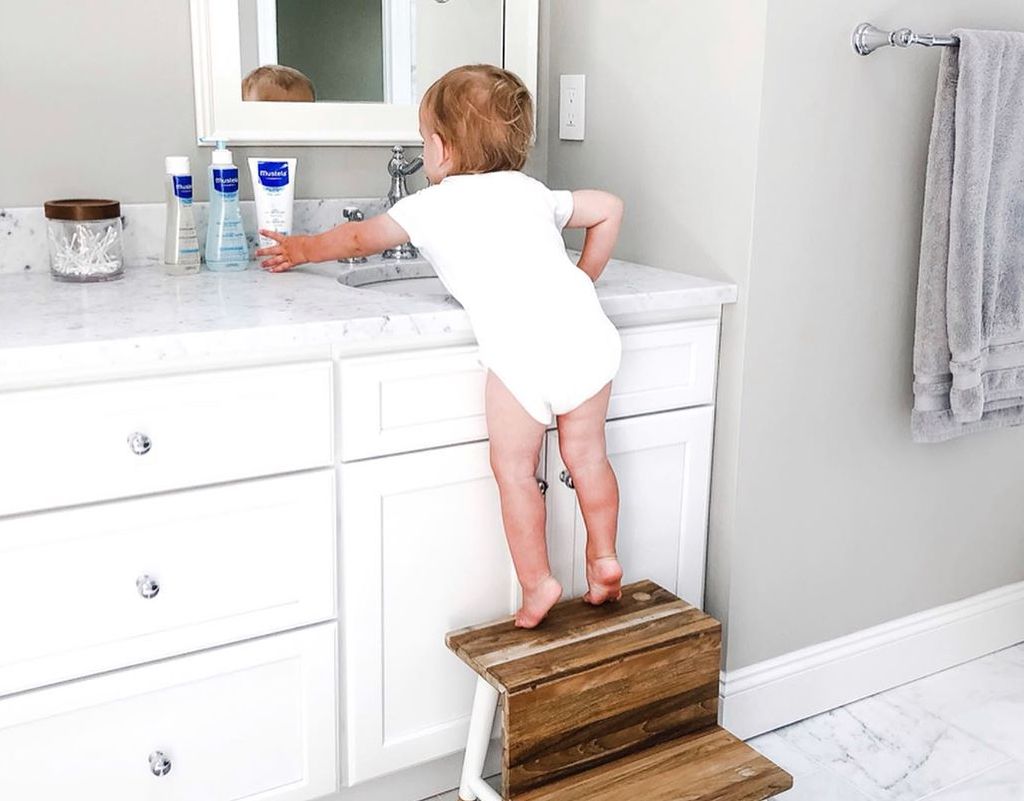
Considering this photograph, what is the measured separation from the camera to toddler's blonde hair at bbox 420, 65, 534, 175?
1.61 meters

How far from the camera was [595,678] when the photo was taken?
1640 mm

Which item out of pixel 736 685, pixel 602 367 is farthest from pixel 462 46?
pixel 736 685

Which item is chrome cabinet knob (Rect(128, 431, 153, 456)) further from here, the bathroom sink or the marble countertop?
the bathroom sink

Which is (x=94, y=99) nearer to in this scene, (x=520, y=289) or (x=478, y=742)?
(x=520, y=289)

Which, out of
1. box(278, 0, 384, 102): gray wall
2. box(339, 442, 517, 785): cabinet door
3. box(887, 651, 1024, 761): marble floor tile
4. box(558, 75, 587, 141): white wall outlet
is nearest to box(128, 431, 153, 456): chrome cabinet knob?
box(339, 442, 517, 785): cabinet door

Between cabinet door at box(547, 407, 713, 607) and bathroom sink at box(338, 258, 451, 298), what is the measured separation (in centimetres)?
40

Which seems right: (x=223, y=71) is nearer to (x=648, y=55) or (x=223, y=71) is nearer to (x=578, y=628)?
(x=648, y=55)

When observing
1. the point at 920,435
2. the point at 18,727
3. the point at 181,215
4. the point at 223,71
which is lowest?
the point at 18,727

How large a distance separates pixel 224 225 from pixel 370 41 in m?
0.43

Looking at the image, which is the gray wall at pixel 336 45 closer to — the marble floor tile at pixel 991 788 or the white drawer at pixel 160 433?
the white drawer at pixel 160 433

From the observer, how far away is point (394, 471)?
1.61m

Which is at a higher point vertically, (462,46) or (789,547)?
(462,46)

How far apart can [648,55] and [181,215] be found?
0.82 metres

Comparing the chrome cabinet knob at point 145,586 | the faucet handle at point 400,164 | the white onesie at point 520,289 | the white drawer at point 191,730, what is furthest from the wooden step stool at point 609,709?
the faucet handle at point 400,164
